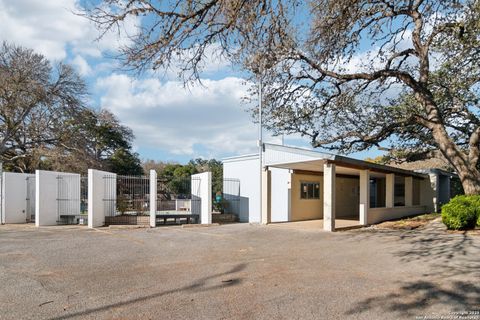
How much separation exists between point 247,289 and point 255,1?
446cm

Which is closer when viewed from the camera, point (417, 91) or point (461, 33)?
point (461, 33)

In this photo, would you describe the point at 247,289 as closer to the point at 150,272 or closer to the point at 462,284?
the point at 150,272

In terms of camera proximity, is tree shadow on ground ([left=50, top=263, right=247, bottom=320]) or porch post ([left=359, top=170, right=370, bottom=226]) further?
porch post ([left=359, top=170, right=370, bottom=226])

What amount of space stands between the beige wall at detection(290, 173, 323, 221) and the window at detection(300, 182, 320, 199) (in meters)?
0.18

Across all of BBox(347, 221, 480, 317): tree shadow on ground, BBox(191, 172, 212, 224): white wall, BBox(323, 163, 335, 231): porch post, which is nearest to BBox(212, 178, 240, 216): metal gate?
BBox(191, 172, 212, 224): white wall

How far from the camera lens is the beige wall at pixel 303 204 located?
19828mm

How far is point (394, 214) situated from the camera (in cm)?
1989

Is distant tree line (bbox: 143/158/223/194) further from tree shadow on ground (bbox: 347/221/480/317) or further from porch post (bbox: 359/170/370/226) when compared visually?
tree shadow on ground (bbox: 347/221/480/317)

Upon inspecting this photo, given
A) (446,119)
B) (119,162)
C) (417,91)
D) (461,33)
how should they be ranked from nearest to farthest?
1. (461,33)
2. (417,91)
3. (446,119)
4. (119,162)

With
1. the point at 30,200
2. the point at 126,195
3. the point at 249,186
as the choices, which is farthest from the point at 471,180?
the point at 30,200

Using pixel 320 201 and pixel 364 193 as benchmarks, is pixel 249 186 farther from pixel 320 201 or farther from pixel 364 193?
pixel 364 193

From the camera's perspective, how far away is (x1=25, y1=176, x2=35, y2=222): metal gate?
62.0ft

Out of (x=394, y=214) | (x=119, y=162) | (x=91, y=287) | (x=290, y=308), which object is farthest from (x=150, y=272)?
(x=119, y=162)

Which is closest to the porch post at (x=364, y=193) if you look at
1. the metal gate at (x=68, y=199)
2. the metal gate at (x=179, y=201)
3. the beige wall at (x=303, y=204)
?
the beige wall at (x=303, y=204)
